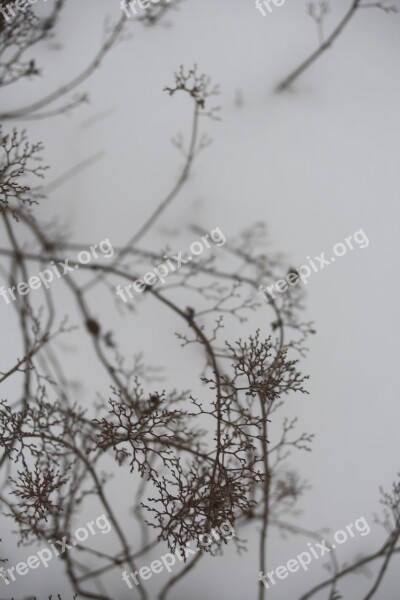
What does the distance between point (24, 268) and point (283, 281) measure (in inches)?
35.7

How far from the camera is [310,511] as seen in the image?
197cm

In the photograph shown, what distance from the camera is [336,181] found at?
204cm

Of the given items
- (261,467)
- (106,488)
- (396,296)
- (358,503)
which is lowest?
(358,503)

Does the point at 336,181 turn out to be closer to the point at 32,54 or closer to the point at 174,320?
the point at 174,320

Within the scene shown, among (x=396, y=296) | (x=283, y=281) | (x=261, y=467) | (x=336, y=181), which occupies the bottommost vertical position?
(x=261, y=467)

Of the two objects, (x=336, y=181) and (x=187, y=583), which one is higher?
(x=336, y=181)

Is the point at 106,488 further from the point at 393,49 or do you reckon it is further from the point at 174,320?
the point at 393,49

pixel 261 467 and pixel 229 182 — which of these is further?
pixel 229 182

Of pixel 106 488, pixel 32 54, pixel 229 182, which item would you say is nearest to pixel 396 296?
pixel 229 182

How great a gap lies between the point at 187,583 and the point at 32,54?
1.96 m

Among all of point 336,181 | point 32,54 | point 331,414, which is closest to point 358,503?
point 331,414

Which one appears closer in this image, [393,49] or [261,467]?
[261,467]


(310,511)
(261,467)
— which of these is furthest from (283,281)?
(310,511)

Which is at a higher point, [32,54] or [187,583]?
[32,54]
